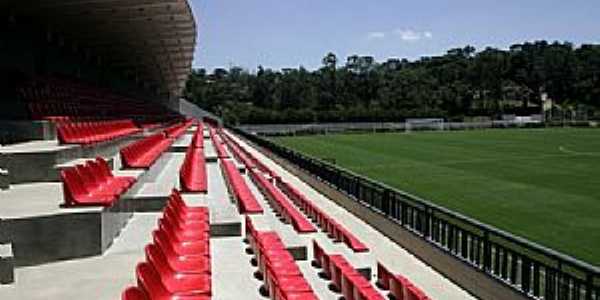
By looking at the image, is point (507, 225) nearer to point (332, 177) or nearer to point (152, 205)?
point (332, 177)

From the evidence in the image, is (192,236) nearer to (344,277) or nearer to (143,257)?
(143,257)

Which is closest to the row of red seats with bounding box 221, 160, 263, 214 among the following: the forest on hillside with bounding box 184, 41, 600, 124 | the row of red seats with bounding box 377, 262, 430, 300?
the row of red seats with bounding box 377, 262, 430, 300

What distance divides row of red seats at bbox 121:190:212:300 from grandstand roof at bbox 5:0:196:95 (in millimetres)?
14027

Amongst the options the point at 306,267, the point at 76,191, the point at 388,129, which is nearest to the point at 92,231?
the point at 76,191

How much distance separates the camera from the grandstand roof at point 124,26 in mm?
20812

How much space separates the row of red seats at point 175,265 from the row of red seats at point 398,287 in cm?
193

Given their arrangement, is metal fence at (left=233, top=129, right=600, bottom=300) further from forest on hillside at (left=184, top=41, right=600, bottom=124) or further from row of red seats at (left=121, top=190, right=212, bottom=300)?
forest on hillside at (left=184, top=41, right=600, bottom=124)

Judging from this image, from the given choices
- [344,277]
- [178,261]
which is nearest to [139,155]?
[344,277]

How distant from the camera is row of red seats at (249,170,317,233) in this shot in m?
10.3

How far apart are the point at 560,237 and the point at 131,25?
58.4 feet

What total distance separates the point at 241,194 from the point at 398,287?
5328mm

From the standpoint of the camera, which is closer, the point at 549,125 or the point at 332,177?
the point at 332,177

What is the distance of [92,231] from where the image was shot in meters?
6.79

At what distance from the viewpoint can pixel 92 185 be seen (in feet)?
26.6
